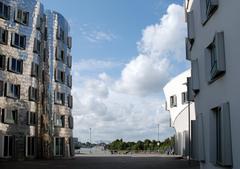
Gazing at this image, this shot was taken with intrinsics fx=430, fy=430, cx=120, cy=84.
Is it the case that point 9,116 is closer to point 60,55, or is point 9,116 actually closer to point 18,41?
point 18,41

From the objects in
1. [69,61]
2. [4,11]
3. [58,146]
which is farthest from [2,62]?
[69,61]

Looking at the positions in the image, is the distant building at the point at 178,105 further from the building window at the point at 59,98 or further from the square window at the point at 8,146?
the square window at the point at 8,146

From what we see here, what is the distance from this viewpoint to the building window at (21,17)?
39.3 metres

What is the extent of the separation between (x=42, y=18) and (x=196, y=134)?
31107 millimetres

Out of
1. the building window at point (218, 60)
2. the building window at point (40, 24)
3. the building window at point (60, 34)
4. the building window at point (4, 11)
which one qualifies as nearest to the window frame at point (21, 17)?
the building window at point (4, 11)

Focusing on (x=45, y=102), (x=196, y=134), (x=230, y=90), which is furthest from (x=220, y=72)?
(x=45, y=102)

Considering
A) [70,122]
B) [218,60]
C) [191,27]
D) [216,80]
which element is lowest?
[70,122]

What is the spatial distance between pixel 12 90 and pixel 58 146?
9.23 metres

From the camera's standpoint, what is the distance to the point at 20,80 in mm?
39531

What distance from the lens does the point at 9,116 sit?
37.4 metres

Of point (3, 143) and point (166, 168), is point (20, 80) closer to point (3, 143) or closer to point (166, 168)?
point (3, 143)

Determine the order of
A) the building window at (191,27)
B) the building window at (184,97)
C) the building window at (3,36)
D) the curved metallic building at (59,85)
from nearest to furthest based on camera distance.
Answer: the building window at (191,27) → the building window at (3,36) → the curved metallic building at (59,85) → the building window at (184,97)

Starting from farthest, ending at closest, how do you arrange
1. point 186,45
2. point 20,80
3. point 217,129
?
point 20,80 < point 186,45 < point 217,129

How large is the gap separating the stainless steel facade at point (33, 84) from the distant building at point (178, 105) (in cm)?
1311
